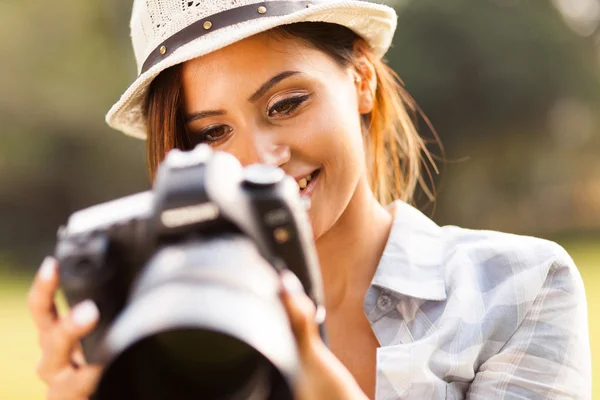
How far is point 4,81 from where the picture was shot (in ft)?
26.3

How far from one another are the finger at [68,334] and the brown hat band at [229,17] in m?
0.54

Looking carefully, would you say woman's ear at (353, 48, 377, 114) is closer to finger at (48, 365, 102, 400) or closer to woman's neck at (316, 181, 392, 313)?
woman's neck at (316, 181, 392, 313)

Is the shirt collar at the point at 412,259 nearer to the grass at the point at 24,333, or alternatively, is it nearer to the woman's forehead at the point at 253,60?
the woman's forehead at the point at 253,60

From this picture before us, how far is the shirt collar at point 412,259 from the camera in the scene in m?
1.22

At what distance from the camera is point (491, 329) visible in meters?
1.13

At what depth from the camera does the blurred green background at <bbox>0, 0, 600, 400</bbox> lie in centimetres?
778

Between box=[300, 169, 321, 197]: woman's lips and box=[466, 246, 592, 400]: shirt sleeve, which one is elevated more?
box=[300, 169, 321, 197]: woman's lips

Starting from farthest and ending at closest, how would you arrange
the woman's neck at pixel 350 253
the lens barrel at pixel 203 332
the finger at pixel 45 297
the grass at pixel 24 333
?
the grass at pixel 24 333 → the woman's neck at pixel 350 253 → the finger at pixel 45 297 → the lens barrel at pixel 203 332

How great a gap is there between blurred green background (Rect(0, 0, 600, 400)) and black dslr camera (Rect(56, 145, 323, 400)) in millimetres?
6913

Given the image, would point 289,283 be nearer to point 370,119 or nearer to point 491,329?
point 491,329

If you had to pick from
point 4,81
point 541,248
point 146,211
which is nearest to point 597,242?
point 4,81

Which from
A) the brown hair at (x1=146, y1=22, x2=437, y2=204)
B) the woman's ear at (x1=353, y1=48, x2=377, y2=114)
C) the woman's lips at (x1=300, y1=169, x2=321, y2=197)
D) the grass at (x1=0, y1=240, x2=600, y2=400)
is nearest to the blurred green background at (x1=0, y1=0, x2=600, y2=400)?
the grass at (x1=0, y1=240, x2=600, y2=400)

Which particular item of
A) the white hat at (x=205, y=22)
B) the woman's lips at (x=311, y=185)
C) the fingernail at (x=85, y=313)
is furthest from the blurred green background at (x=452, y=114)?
the fingernail at (x=85, y=313)

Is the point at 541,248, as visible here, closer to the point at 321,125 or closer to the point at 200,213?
the point at 321,125
